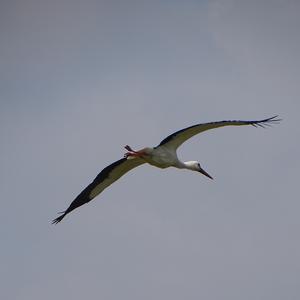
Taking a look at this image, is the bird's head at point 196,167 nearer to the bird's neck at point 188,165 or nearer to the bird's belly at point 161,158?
the bird's neck at point 188,165

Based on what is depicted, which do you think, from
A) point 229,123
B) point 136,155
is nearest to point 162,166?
point 136,155

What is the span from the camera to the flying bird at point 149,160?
24.8 metres

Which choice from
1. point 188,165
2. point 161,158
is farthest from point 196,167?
point 161,158

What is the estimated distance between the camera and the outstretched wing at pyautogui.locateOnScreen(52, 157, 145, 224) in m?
26.5

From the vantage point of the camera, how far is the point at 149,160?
85.4 feet

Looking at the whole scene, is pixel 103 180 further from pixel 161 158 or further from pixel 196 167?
pixel 196 167

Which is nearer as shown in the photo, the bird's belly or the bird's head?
A: the bird's belly

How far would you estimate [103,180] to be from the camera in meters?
26.7

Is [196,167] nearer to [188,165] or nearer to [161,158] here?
[188,165]

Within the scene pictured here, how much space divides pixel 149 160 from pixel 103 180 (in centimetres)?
144

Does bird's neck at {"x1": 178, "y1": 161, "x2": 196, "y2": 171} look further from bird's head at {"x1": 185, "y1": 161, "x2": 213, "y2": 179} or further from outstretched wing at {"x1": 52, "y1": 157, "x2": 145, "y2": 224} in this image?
outstretched wing at {"x1": 52, "y1": 157, "x2": 145, "y2": 224}

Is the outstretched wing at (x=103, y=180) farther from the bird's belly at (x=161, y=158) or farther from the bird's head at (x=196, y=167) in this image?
the bird's head at (x=196, y=167)

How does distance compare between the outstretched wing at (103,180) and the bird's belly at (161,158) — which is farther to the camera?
the outstretched wing at (103,180)

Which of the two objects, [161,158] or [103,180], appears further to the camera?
[103,180]
